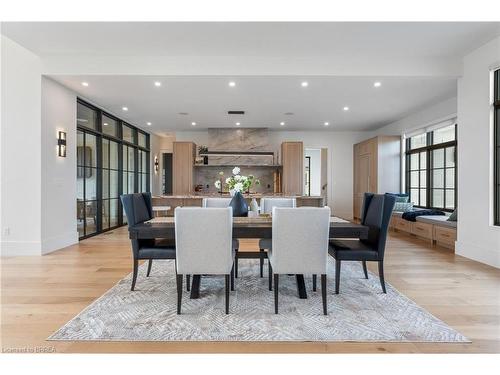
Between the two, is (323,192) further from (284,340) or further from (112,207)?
(284,340)

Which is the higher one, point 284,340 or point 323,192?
point 323,192

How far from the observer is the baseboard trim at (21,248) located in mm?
4473

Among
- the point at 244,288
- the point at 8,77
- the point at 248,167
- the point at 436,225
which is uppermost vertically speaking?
the point at 8,77

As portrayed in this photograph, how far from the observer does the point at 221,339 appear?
206 centimetres

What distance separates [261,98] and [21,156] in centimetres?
403

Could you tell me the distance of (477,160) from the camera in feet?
13.8

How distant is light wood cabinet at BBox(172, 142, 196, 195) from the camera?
8.08 meters

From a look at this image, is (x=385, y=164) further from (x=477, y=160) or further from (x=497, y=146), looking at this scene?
(x=497, y=146)

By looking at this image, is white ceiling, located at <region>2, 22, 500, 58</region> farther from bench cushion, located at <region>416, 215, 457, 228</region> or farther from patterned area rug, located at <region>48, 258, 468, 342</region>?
patterned area rug, located at <region>48, 258, 468, 342</region>

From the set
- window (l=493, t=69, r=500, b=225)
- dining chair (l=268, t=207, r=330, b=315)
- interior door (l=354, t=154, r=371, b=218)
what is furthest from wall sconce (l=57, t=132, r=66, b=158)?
interior door (l=354, t=154, r=371, b=218)

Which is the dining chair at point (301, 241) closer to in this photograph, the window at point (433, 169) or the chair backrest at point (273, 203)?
the chair backrest at point (273, 203)

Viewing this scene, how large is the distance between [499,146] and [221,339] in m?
4.26

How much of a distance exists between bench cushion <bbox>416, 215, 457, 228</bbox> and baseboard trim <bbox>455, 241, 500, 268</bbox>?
418 mm
